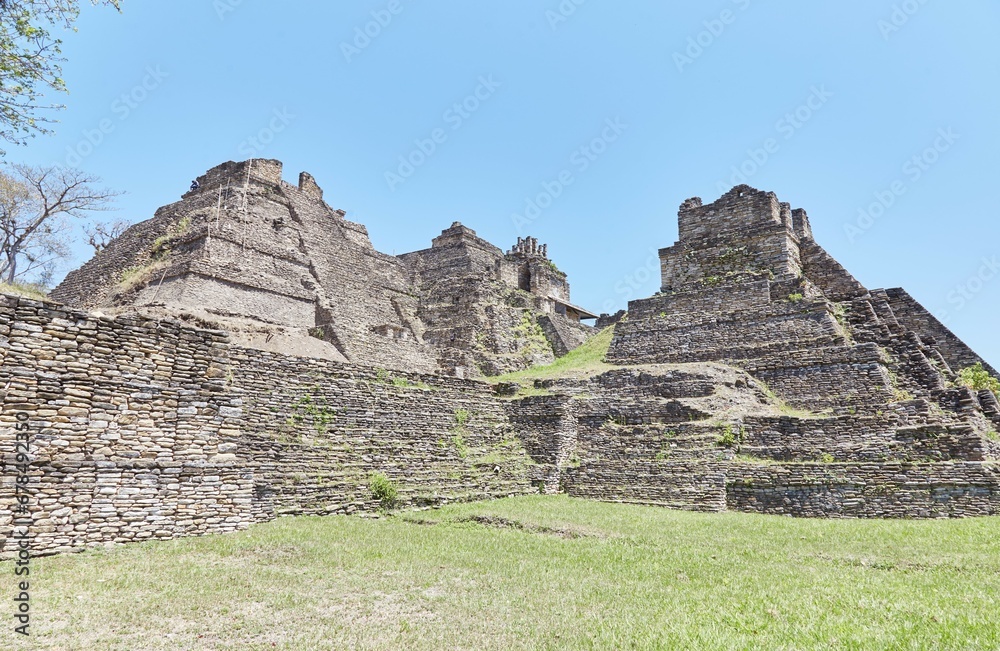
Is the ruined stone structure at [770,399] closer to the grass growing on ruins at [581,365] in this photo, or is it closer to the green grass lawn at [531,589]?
the grass growing on ruins at [581,365]

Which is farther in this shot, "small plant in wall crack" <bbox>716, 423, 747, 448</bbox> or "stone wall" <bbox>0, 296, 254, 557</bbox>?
"small plant in wall crack" <bbox>716, 423, 747, 448</bbox>

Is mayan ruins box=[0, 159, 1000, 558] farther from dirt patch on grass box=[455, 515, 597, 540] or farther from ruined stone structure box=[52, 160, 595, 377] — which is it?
dirt patch on grass box=[455, 515, 597, 540]

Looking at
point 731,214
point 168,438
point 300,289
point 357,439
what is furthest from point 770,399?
point 300,289

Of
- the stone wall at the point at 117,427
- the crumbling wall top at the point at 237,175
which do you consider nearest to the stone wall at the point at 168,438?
the stone wall at the point at 117,427

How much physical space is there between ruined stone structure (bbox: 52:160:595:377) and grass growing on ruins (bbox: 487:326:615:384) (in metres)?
3.72

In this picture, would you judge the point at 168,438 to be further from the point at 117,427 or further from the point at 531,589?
the point at 531,589

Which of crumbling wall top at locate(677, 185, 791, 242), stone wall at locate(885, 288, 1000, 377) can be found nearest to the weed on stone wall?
stone wall at locate(885, 288, 1000, 377)

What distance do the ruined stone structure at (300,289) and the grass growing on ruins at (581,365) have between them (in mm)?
3723

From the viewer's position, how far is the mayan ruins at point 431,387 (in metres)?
8.33

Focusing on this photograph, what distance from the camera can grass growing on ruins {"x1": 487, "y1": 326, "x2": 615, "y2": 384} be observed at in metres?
19.9

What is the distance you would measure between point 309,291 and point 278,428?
11011mm

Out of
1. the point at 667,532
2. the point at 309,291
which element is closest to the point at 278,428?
the point at 667,532

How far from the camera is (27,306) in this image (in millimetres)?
8008

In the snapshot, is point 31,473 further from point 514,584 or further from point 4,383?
point 514,584
